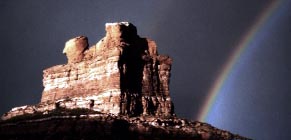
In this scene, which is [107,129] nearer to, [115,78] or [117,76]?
[115,78]

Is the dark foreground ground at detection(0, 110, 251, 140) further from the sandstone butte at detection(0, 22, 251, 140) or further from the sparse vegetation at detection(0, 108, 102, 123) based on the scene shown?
the sparse vegetation at detection(0, 108, 102, 123)

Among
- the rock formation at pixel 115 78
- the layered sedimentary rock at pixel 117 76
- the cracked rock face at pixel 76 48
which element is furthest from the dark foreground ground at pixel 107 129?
the cracked rock face at pixel 76 48

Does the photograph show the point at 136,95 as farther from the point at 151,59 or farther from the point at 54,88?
the point at 54,88

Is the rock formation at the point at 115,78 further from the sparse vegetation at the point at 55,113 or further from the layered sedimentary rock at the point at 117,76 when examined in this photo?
the sparse vegetation at the point at 55,113

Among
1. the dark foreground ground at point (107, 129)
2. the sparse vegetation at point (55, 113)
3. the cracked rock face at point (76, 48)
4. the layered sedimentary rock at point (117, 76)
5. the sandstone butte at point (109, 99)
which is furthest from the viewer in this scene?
the cracked rock face at point (76, 48)

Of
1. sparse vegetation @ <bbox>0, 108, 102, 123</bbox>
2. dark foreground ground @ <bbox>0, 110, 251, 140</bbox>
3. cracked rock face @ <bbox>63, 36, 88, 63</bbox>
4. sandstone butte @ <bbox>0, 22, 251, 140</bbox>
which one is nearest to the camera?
dark foreground ground @ <bbox>0, 110, 251, 140</bbox>

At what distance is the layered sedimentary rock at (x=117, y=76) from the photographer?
117 m

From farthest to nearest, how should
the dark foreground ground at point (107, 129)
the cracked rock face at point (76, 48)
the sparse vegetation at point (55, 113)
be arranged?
the cracked rock face at point (76, 48) → the sparse vegetation at point (55, 113) → the dark foreground ground at point (107, 129)

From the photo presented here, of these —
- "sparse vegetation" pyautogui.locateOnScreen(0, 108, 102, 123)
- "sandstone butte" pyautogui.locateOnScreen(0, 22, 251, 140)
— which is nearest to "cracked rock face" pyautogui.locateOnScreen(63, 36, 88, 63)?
"sandstone butte" pyautogui.locateOnScreen(0, 22, 251, 140)

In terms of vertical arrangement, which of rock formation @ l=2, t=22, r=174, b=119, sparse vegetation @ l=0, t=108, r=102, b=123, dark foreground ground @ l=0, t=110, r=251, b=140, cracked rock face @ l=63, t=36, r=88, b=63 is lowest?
dark foreground ground @ l=0, t=110, r=251, b=140

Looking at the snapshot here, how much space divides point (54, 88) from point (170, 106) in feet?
84.2

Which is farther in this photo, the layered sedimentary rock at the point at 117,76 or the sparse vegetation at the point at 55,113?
the layered sedimentary rock at the point at 117,76

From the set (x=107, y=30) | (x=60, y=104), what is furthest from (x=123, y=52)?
(x=60, y=104)

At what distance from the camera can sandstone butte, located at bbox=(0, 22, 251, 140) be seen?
105m
